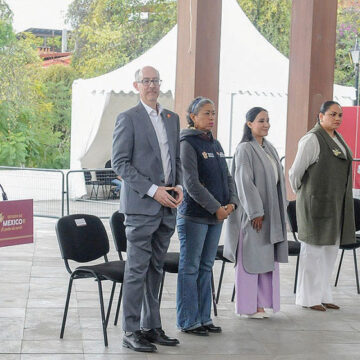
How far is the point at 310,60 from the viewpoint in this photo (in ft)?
34.3

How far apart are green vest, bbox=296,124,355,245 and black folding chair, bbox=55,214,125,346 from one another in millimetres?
1703

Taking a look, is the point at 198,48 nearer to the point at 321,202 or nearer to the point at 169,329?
the point at 321,202

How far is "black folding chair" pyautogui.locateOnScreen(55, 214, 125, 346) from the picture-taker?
16.7 ft

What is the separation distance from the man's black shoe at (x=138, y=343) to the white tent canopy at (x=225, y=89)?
29.8 feet

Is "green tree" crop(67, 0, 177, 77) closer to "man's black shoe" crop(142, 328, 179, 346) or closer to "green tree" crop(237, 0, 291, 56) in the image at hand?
"green tree" crop(237, 0, 291, 56)

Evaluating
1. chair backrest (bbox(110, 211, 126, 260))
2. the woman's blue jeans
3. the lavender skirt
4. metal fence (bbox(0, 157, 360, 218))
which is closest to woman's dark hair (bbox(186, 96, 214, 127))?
the woman's blue jeans

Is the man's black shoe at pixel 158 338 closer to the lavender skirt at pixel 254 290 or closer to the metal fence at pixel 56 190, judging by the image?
the lavender skirt at pixel 254 290

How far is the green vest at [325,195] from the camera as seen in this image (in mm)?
6312

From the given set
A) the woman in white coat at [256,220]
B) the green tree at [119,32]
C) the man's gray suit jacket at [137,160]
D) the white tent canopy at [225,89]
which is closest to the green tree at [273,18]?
the green tree at [119,32]

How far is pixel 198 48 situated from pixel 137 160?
5987 millimetres

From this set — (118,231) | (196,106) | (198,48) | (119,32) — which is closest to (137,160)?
(196,106)

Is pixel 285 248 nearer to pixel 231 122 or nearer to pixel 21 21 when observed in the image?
pixel 231 122

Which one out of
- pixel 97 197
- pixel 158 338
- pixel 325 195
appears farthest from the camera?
pixel 97 197

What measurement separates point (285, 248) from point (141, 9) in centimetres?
2666
